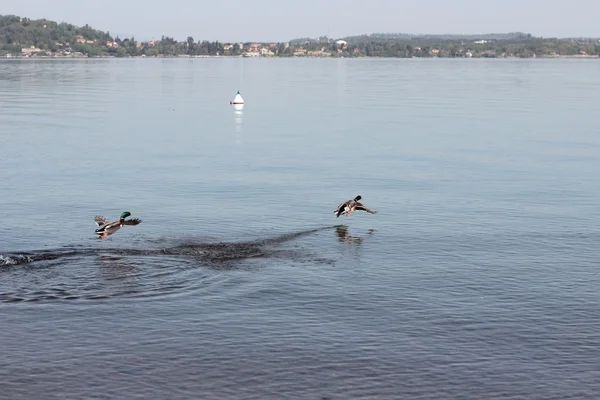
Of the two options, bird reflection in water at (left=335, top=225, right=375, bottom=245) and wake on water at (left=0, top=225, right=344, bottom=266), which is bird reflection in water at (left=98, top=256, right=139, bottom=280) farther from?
bird reflection in water at (left=335, top=225, right=375, bottom=245)

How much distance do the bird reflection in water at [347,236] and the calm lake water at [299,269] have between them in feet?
0.72

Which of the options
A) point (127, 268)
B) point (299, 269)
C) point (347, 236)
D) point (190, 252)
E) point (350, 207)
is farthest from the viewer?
point (350, 207)

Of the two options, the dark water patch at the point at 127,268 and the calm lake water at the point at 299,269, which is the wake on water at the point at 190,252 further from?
the calm lake water at the point at 299,269

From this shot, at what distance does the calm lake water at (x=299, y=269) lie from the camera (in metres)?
26.0

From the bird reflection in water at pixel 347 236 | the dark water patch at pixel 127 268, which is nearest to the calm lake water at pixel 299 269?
the dark water patch at pixel 127 268

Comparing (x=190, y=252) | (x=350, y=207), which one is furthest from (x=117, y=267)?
(x=350, y=207)

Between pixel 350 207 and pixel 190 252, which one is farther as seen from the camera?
pixel 350 207

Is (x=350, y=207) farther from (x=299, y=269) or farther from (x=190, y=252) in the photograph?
(x=190, y=252)

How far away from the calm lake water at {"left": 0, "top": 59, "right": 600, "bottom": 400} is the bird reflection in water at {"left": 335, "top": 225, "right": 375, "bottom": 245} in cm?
22

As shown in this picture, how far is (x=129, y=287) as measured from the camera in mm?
33031

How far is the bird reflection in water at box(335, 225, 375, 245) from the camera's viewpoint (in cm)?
4197

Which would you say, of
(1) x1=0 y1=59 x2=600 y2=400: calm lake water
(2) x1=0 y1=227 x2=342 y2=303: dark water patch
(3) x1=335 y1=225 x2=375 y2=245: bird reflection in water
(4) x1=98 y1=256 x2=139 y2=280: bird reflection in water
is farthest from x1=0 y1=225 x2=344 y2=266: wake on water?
(3) x1=335 y1=225 x2=375 y2=245: bird reflection in water

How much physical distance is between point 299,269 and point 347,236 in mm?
7149

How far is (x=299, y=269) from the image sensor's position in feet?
119
